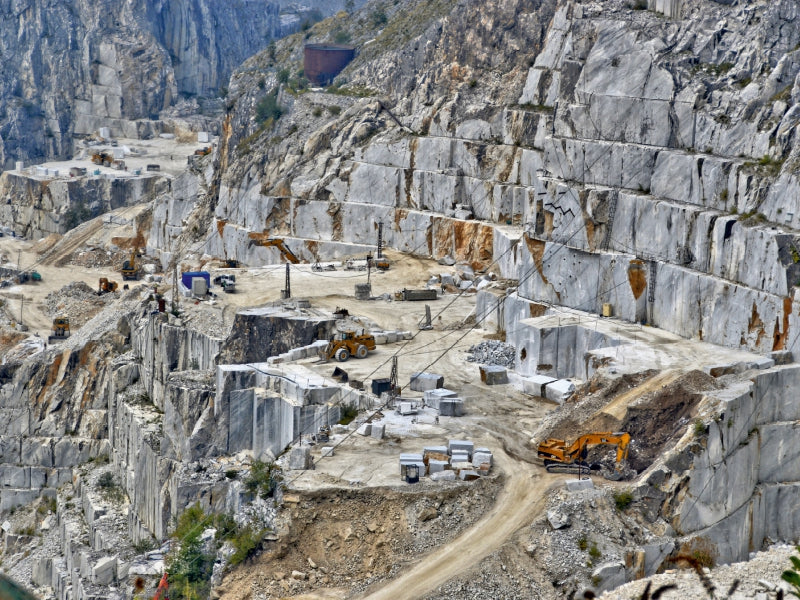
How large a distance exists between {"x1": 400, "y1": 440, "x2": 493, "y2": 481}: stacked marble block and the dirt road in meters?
0.72

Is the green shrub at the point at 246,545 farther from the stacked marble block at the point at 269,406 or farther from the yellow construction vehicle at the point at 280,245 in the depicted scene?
the yellow construction vehicle at the point at 280,245

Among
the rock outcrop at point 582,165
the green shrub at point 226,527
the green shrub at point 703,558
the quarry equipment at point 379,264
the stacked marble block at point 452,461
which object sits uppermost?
the rock outcrop at point 582,165

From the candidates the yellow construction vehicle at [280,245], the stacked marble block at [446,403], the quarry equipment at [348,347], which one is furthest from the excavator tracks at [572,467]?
the yellow construction vehicle at [280,245]

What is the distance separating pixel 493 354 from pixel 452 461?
1175 centimetres

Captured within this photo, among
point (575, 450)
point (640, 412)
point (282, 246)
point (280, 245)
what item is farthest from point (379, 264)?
point (575, 450)

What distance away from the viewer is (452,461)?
3478 centimetres

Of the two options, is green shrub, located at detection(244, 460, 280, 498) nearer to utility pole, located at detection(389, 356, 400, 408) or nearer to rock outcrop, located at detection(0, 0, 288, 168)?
utility pole, located at detection(389, 356, 400, 408)

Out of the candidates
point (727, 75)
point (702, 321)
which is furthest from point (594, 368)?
point (727, 75)

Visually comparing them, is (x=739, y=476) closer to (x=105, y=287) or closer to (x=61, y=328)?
(x=61, y=328)

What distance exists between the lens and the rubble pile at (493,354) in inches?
1806

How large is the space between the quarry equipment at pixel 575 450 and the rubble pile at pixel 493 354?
9.87 metres

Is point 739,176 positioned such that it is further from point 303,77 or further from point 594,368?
point 303,77

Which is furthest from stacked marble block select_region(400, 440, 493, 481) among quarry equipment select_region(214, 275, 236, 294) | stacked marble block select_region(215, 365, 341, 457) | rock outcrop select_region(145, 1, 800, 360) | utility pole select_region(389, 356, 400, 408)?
quarry equipment select_region(214, 275, 236, 294)

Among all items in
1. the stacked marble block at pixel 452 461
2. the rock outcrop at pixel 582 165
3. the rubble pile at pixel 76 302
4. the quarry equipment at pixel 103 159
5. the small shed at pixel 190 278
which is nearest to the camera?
the stacked marble block at pixel 452 461
